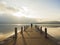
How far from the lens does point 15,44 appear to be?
1001cm

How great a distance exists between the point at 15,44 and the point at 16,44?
A: 0.08 meters

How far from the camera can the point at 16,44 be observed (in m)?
10.0
